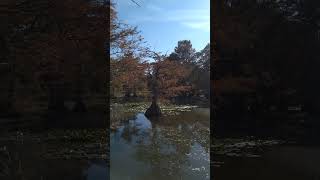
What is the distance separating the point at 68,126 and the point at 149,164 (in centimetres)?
96

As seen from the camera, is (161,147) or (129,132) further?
(129,132)

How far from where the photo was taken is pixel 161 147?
15.0 ft

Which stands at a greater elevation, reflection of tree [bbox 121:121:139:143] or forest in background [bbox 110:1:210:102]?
forest in background [bbox 110:1:210:102]

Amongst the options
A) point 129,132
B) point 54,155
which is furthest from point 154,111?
point 54,155

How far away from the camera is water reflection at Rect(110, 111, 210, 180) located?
4500 mm
